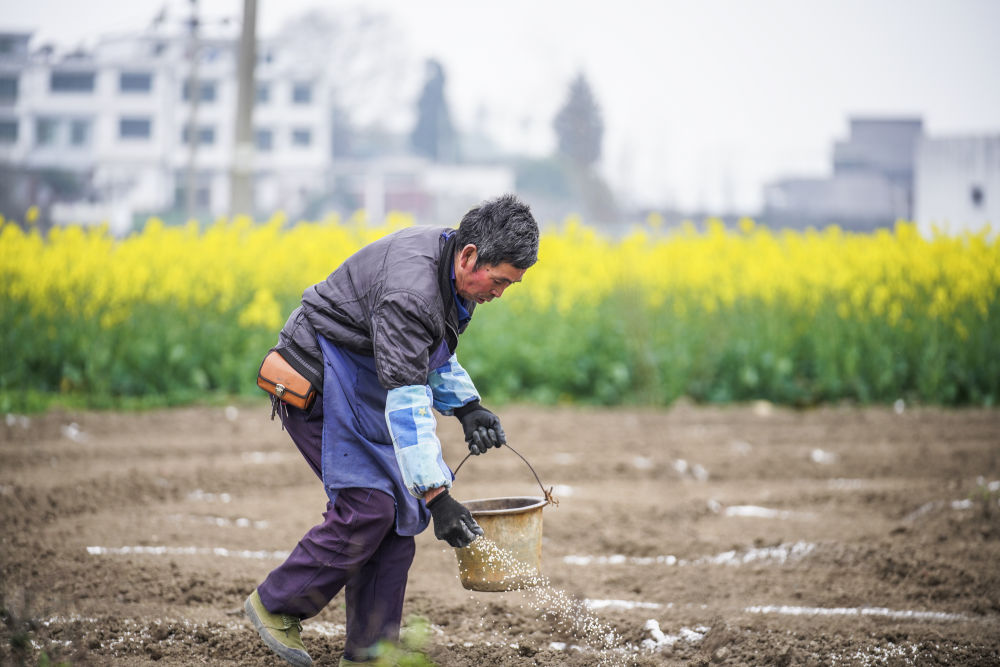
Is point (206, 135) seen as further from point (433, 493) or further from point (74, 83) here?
point (433, 493)

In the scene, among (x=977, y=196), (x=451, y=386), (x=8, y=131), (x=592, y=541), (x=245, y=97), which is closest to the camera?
(x=451, y=386)

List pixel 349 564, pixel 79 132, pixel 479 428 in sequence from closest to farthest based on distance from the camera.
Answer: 1. pixel 349 564
2. pixel 479 428
3. pixel 79 132

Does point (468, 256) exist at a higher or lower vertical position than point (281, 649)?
higher

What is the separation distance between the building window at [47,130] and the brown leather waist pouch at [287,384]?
3058 cm

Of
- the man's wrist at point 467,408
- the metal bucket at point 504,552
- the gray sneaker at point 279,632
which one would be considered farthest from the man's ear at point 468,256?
the gray sneaker at point 279,632

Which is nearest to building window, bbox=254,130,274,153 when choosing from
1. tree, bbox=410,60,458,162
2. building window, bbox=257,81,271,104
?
building window, bbox=257,81,271,104

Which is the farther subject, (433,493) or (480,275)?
(480,275)

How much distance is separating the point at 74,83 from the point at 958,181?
108 ft

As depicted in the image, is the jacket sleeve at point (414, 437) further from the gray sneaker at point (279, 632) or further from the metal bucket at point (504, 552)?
the gray sneaker at point (279, 632)

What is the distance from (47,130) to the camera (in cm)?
3425

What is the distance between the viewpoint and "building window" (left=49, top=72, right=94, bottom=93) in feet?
125

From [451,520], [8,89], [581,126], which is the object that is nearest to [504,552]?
[451,520]

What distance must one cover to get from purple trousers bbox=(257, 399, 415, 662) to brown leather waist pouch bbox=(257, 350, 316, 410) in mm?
73

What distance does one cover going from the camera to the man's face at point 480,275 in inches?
112
